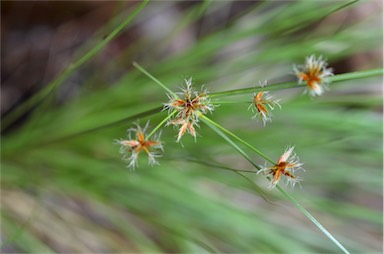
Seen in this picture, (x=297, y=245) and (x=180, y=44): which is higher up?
(x=180, y=44)

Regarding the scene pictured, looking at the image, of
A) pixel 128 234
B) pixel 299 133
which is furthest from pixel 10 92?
pixel 299 133

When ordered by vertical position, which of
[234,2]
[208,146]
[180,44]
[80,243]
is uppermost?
[234,2]

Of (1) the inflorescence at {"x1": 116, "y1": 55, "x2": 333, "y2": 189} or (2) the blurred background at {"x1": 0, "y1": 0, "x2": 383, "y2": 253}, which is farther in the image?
(2) the blurred background at {"x1": 0, "y1": 0, "x2": 383, "y2": 253}

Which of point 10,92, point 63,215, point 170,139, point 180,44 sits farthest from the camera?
point 180,44

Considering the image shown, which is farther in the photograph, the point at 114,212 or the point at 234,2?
the point at 234,2

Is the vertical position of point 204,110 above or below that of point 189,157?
below

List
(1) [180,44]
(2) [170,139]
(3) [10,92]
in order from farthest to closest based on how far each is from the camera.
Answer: (1) [180,44] → (3) [10,92] → (2) [170,139]

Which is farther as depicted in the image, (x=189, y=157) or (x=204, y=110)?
(x=189, y=157)

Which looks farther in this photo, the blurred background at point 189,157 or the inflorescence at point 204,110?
the blurred background at point 189,157

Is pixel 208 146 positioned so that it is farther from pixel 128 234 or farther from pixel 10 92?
pixel 10 92

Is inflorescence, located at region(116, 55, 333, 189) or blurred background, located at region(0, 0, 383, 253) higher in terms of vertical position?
blurred background, located at region(0, 0, 383, 253)

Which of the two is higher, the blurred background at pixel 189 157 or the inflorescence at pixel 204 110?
the blurred background at pixel 189 157
